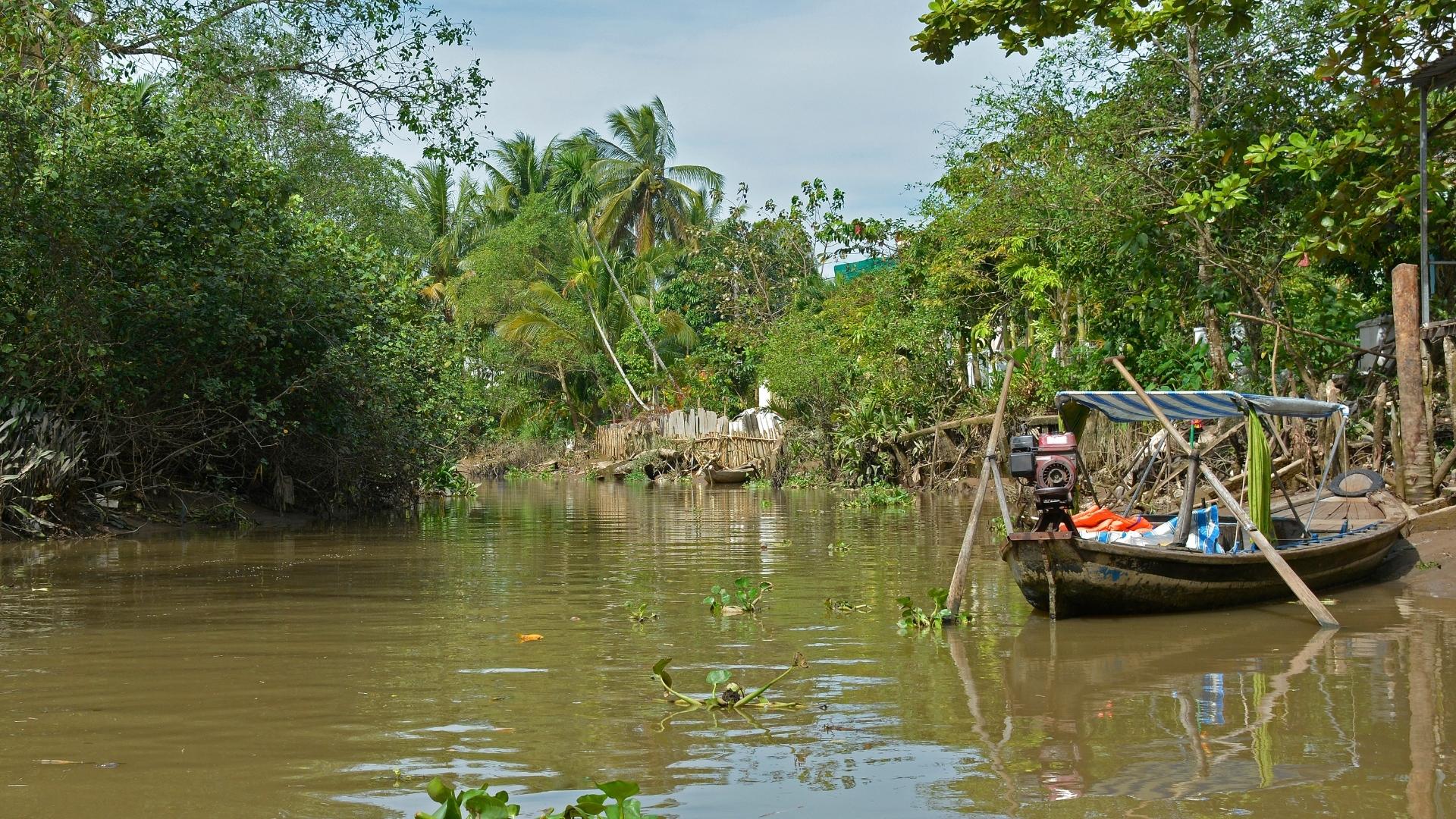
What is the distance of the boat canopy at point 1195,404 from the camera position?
934cm

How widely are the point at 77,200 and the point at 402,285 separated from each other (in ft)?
22.5

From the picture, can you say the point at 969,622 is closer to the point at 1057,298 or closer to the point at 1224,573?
the point at 1224,573

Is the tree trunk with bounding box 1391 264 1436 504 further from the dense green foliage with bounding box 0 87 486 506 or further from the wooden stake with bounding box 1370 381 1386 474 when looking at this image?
the dense green foliage with bounding box 0 87 486 506

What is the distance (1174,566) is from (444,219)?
3831 cm

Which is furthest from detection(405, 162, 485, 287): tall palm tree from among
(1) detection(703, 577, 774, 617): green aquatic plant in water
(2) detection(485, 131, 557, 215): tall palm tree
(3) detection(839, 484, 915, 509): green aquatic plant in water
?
(1) detection(703, 577, 774, 617): green aquatic plant in water

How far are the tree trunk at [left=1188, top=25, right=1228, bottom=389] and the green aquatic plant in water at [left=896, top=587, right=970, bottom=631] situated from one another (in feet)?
27.3

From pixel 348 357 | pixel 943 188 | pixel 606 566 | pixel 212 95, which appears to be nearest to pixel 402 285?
pixel 348 357

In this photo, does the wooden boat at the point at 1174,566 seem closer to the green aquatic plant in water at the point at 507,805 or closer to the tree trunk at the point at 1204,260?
the green aquatic plant in water at the point at 507,805

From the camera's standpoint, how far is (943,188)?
921 inches

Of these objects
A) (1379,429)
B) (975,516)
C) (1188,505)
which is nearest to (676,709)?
(975,516)

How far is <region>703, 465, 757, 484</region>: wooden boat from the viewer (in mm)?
29953

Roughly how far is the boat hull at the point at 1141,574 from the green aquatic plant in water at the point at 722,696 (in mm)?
2684

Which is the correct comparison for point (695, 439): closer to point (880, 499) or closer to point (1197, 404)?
point (880, 499)

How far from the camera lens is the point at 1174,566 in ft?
27.2
